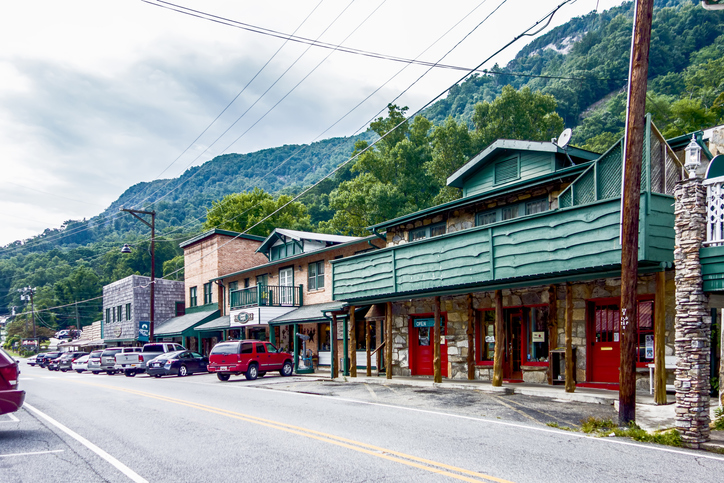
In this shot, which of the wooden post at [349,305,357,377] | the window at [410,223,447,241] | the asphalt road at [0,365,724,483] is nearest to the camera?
the asphalt road at [0,365,724,483]

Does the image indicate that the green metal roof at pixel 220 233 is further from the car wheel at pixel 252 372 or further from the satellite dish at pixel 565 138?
the satellite dish at pixel 565 138

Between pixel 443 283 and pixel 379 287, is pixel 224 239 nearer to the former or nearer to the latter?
pixel 379 287

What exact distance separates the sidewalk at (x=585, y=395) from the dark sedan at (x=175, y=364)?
12.3 meters

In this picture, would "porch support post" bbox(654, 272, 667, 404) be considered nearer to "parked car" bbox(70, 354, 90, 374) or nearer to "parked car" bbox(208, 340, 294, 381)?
"parked car" bbox(208, 340, 294, 381)

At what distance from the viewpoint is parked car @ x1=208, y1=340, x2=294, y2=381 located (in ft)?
81.5

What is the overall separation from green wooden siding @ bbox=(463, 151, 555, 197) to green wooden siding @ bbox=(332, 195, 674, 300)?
3729mm

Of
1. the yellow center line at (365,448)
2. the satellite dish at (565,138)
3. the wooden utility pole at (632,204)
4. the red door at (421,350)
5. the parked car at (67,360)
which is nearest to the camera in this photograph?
the yellow center line at (365,448)

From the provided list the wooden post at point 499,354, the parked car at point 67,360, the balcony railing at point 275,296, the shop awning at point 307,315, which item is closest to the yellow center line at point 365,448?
the wooden post at point 499,354

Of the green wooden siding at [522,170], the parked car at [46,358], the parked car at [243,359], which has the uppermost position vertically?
the green wooden siding at [522,170]

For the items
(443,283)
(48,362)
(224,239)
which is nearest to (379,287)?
(443,283)

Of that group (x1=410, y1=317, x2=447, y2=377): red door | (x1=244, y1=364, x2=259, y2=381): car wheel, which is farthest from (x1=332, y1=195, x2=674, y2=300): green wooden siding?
(x1=244, y1=364, x2=259, y2=381): car wheel

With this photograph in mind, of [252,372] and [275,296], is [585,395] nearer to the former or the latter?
[252,372]

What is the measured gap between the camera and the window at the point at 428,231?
2123 cm

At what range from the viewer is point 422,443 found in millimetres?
8867
